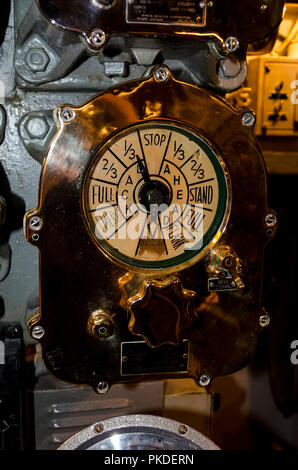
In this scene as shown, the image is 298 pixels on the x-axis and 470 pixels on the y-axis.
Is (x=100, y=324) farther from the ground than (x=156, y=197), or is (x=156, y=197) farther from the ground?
(x=156, y=197)

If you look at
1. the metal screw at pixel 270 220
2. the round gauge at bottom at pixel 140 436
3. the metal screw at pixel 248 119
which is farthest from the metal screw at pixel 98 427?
the metal screw at pixel 248 119

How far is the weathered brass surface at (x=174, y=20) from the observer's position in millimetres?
800

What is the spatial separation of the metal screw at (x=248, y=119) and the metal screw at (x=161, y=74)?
190mm

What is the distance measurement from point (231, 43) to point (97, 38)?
10.5 inches

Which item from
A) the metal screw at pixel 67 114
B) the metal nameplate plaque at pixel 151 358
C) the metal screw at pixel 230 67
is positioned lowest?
the metal nameplate plaque at pixel 151 358

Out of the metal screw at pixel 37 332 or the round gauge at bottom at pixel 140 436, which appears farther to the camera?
the metal screw at pixel 37 332

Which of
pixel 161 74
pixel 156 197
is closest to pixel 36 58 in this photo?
pixel 161 74

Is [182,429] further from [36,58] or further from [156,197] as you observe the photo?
[36,58]

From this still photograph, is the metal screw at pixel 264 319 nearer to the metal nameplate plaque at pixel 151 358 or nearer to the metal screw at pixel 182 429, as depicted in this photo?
the metal nameplate plaque at pixel 151 358

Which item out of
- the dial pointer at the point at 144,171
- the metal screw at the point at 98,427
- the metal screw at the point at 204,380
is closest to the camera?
the metal screw at the point at 98,427

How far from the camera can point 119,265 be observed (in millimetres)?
916

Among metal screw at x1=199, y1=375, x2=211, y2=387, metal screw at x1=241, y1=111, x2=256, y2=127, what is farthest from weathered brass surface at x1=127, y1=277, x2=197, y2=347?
metal screw at x1=241, y1=111, x2=256, y2=127

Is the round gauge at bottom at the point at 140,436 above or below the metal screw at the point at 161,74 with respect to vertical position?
below


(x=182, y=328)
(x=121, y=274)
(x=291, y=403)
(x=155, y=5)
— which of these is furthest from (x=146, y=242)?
(x=291, y=403)
